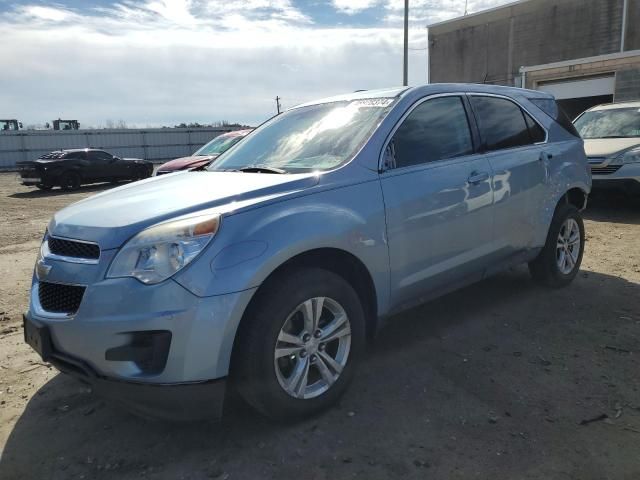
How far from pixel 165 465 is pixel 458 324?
2.58 meters

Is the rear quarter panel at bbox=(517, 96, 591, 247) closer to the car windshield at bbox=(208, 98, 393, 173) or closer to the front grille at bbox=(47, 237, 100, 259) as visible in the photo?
the car windshield at bbox=(208, 98, 393, 173)

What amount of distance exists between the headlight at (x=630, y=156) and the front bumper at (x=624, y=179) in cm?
7

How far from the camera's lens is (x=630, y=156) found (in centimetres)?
841

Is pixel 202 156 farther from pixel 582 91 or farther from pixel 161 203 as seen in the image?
pixel 582 91

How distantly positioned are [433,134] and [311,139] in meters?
0.86

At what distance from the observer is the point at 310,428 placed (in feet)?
9.52

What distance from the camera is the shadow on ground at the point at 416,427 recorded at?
2.58m

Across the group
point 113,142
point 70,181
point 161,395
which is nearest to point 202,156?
point 70,181

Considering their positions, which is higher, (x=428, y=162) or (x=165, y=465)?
(x=428, y=162)

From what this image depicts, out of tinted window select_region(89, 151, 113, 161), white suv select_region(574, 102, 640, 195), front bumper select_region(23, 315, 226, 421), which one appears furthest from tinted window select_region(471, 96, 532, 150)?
tinted window select_region(89, 151, 113, 161)

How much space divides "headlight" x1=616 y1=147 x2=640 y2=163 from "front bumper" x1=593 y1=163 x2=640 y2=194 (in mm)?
72

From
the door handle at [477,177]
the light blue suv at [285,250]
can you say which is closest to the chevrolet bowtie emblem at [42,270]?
the light blue suv at [285,250]

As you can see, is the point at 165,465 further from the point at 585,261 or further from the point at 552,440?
the point at 585,261

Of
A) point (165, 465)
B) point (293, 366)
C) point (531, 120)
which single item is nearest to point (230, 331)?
point (293, 366)
